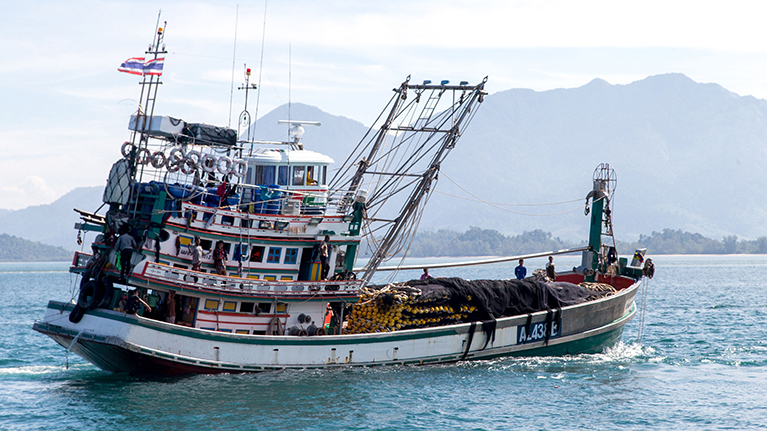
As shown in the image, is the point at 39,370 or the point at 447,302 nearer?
the point at 447,302

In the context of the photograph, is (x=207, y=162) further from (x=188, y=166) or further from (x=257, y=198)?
(x=257, y=198)

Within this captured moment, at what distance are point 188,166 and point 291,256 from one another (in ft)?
14.3

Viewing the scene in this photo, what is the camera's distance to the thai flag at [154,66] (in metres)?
21.9

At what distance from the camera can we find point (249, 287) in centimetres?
2206

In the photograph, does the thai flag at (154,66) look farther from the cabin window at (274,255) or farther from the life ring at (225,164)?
the cabin window at (274,255)

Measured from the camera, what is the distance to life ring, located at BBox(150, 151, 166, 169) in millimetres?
22484

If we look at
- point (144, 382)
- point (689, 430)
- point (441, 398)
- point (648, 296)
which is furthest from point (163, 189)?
point (648, 296)

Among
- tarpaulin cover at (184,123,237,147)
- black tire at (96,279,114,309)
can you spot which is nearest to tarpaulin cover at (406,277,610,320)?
tarpaulin cover at (184,123,237,147)

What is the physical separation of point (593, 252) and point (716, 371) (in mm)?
7950

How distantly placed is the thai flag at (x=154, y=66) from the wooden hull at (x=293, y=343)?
7266mm

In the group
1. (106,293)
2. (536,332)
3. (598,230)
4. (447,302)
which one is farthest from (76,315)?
(598,230)

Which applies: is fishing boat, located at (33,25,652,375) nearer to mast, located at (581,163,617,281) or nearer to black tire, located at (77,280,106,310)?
black tire, located at (77,280,106,310)

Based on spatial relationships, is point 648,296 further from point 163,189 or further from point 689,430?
point 163,189

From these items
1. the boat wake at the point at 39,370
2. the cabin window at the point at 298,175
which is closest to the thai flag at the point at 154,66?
the cabin window at the point at 298,175
